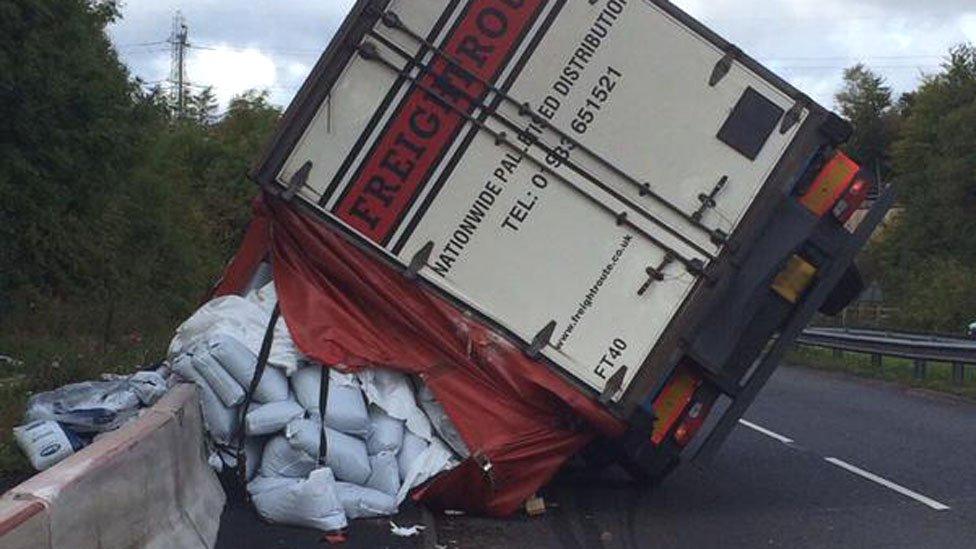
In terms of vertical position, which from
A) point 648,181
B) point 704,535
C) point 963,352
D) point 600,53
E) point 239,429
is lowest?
point 239,429

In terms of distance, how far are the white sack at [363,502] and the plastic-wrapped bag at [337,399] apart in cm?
36

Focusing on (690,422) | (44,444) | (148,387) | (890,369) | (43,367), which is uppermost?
(890,369)

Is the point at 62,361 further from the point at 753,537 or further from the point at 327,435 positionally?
the point at 753,537

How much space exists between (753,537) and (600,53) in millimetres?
3165

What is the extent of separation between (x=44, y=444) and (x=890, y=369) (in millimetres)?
18498

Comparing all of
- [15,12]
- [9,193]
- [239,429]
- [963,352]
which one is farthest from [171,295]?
[239,429]

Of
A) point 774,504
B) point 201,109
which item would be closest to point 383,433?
point 774,504

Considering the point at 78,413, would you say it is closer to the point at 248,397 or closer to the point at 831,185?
the point at 248,397

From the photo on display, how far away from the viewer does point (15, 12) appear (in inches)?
587

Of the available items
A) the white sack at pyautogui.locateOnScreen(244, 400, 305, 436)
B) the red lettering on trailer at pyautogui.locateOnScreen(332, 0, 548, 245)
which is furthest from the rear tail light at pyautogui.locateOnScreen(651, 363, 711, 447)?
the white sack at pyautogui.locateOnScreen(244, 400, 305, 436)

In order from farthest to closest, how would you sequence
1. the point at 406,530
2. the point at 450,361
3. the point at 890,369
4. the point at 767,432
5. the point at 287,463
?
the point at 890,369, the point at 767,432, the point at 450,361, the point at 287,463, the point at 406,530

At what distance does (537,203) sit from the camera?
27.7 ft

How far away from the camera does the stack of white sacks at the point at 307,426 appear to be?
786cm

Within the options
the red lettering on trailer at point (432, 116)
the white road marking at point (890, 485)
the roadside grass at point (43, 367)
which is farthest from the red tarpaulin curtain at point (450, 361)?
the white road marking at point (890, 485)
